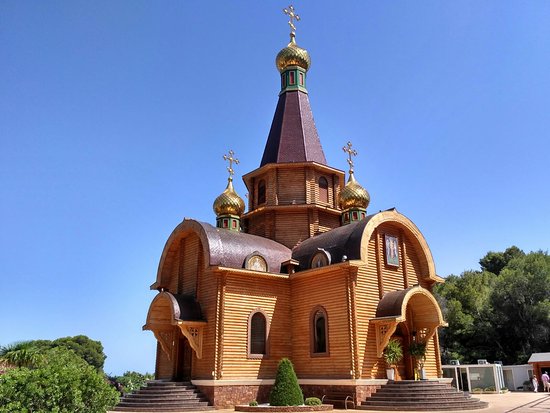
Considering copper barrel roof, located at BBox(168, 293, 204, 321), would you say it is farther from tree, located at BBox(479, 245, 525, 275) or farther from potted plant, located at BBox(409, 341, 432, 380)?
tree, located at BBox(479, 245, 525, 275)

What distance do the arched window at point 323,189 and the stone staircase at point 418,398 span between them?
912 centimetres

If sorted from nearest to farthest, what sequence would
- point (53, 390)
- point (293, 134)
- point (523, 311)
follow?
point (53, 390), point (293, 134), point (523, 311)

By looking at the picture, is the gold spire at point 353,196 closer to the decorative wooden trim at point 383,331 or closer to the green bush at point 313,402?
the decorative wooden trim at point 383,331

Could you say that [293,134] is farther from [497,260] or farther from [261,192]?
[497,260]

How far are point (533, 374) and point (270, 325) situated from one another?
16.8m

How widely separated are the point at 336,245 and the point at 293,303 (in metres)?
2.78

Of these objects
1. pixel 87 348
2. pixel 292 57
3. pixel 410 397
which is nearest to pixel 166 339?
pixel 410 397

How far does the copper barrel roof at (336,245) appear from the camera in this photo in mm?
17000

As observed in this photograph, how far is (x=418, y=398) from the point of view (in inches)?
586

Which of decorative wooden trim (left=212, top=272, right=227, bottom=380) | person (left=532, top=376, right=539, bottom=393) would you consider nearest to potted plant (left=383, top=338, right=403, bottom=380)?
decorative wooden trim (left=212, top=272, right=227, bottom=380)

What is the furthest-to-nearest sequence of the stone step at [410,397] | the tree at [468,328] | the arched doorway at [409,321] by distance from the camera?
1. the tree at [468,328]
2. the arched doorway at [409,321]
3. the stone step at [410,397]

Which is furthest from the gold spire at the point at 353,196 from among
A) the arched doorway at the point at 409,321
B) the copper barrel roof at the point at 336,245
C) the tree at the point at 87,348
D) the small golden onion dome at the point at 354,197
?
the tree at the point at 87,348

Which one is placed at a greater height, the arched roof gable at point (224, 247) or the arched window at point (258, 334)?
the arched roof gable at point (224, 247)

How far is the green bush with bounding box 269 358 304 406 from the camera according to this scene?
1443 cm
